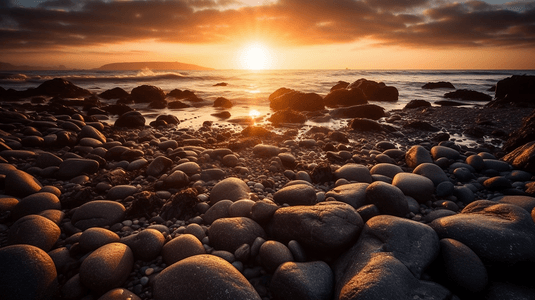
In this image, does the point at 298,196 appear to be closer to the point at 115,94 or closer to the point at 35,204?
the point at 35,204

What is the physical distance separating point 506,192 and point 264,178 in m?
3.83

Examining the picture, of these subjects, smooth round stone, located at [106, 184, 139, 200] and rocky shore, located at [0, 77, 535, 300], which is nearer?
rocky shore, located at [0, 77, 535, 300]

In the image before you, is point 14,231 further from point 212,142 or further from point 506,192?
point 506,192

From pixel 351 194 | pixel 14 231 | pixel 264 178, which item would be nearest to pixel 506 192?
pixel 351 194

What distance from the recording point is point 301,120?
32.4 feet

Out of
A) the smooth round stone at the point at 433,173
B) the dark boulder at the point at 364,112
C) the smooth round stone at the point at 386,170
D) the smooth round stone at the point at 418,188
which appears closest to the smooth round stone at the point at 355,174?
the smooth round stone at the point at 386,170

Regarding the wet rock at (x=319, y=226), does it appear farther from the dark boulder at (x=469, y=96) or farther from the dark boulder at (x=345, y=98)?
the dark boulder at (x=469, y=96)

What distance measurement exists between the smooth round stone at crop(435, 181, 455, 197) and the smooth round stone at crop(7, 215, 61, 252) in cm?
502

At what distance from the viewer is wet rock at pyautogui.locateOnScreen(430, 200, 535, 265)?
197 centimetres

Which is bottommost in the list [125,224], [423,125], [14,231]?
[125,224]

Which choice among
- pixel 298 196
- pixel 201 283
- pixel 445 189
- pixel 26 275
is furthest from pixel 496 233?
pixel 26 275

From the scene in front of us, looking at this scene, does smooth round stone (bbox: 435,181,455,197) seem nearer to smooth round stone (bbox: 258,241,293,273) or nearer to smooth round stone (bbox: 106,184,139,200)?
smooth round stone (bbox: 258,241,293,273)

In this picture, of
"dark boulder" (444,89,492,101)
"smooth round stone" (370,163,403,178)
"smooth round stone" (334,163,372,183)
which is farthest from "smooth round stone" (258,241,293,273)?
"dark boulder" (444,89,492,101)

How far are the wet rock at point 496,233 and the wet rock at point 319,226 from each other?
855 millimetres
